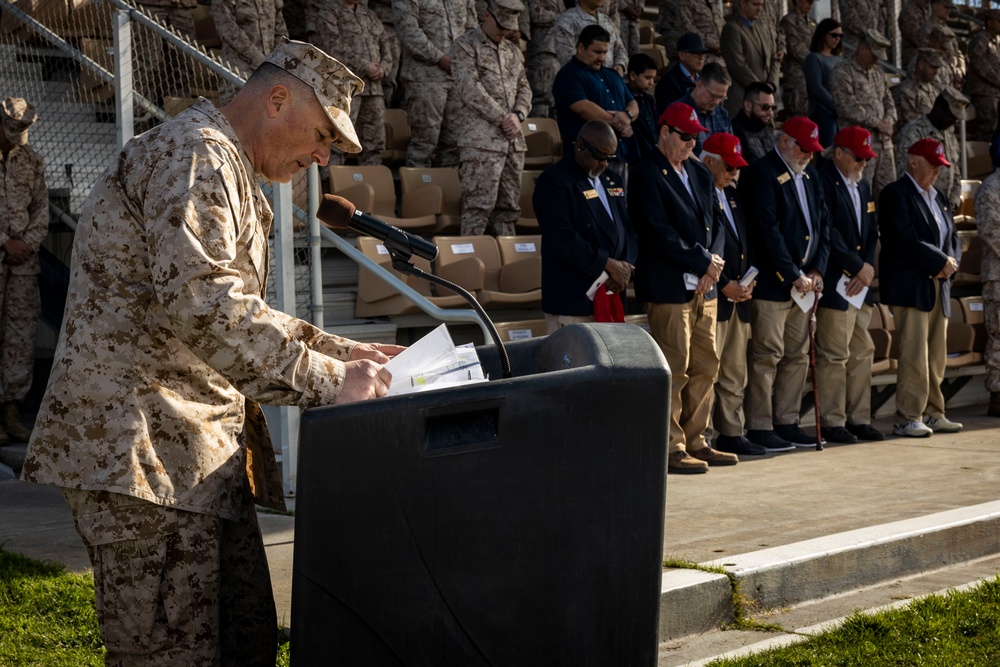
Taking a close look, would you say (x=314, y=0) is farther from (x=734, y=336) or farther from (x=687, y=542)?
(x=687, y=542)

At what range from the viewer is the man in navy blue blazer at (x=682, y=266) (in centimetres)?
758

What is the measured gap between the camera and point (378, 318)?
7781 millimetres

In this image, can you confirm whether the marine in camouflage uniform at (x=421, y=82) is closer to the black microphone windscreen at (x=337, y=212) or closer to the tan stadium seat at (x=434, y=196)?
the tan stadium seat at (x=434, y=196)

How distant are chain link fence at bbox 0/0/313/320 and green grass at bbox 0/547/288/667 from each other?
2.03m

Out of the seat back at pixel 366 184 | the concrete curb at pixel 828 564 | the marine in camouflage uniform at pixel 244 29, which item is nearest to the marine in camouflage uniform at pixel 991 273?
the concrete curb at pixel 828 564

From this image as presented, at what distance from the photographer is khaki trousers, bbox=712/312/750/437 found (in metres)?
8.23

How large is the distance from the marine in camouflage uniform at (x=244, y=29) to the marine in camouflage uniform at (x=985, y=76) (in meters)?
9.48

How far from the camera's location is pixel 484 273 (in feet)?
26.6

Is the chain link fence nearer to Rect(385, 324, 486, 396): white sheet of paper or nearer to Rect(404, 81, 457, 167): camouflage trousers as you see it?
Rect(404, 81, 457, 167): camouflage trousers

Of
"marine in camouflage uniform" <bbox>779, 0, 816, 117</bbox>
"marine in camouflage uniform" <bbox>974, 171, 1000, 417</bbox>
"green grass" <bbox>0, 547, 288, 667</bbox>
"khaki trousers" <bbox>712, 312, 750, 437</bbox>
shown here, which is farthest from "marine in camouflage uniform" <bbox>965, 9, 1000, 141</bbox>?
"green grass" <bbox>0, 547, 288, 667</bbox>

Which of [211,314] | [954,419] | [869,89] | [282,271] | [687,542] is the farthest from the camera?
[869,89]

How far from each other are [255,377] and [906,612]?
2893mm

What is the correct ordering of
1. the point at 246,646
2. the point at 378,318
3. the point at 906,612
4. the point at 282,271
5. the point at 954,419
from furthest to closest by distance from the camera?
the point at 954,419, the point at 378,318, the point at 282,271, the point at 906,612, the point at 246,646

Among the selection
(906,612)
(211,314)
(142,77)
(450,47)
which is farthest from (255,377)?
(450,47)
